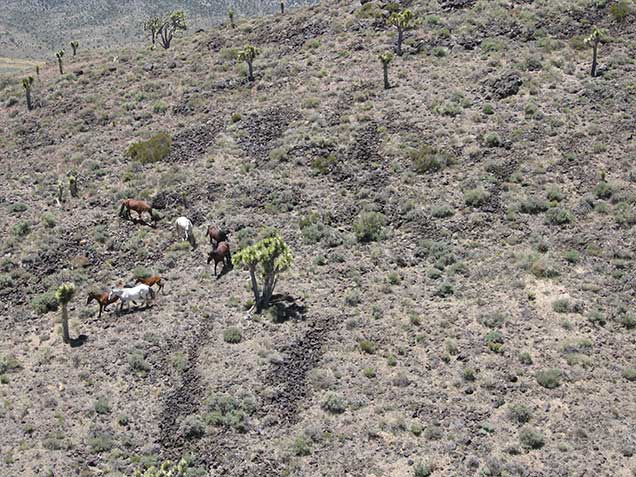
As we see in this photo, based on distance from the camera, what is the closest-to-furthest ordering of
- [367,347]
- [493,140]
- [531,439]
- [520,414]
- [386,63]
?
[531,439], [520,414], [367,347], [493,140], [386,63]

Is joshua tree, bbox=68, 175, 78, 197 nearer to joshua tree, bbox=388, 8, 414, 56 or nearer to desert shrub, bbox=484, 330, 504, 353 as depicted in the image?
joshua tree, bbox=388, 8, 414, 56

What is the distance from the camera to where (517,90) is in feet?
153

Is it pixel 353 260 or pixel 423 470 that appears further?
pixel 353 260

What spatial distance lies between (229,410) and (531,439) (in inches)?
450

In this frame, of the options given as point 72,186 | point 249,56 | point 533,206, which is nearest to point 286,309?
point 533,206

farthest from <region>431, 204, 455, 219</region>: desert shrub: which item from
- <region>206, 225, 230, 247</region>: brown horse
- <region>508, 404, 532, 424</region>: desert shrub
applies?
<region>508, 404, 532, 424</region>: desert shrub

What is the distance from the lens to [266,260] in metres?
30.1

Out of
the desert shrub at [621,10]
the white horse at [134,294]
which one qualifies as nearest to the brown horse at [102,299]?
the white horse at [134,294]

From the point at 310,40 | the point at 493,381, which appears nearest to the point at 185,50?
the point at 310,40

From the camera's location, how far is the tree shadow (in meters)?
30.4

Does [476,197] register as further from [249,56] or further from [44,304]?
[249,56]

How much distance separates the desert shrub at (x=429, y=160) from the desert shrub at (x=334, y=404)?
18.8 meters

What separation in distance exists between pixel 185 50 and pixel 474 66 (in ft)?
101

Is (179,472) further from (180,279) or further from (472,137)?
(472,137)
